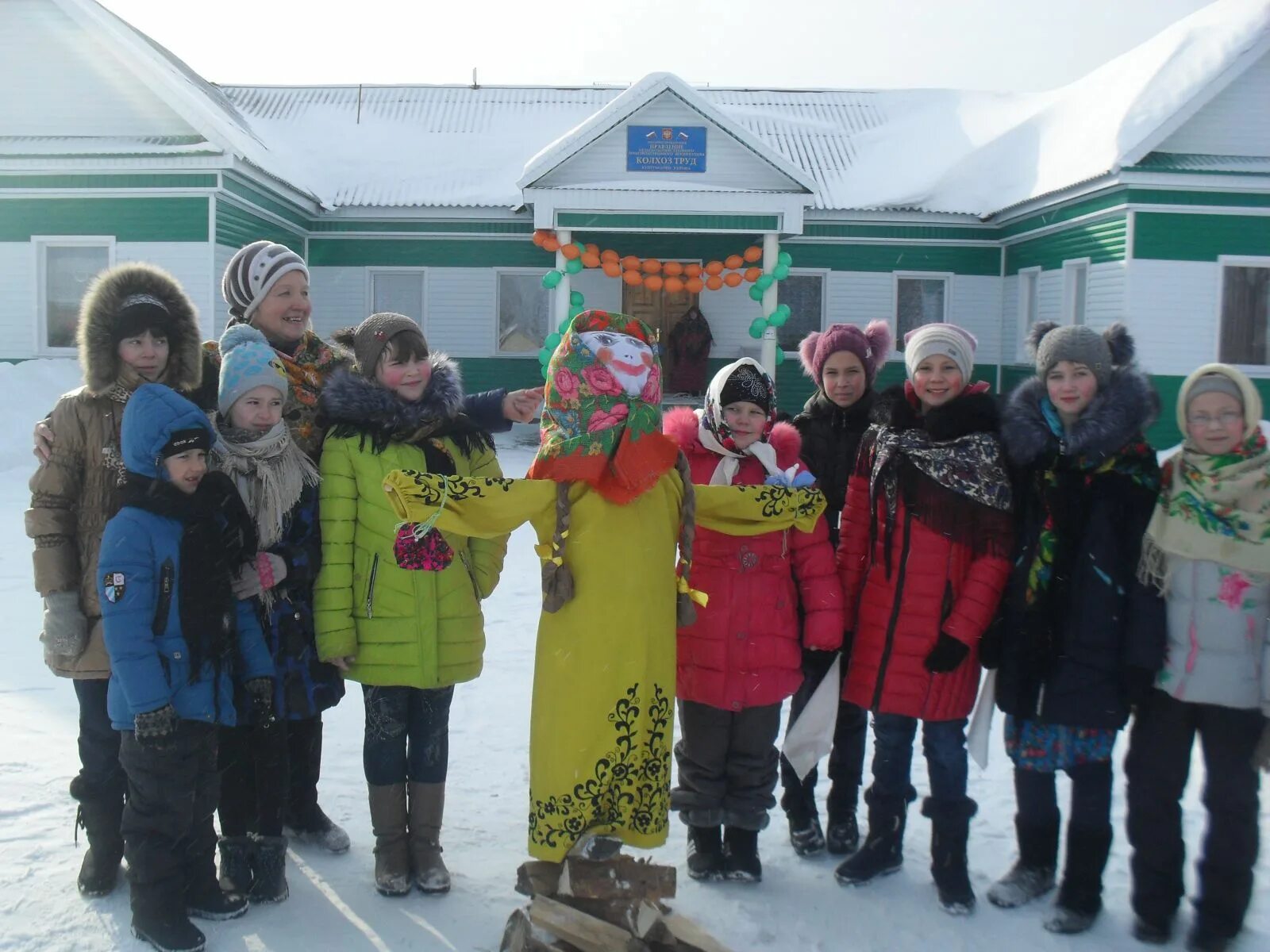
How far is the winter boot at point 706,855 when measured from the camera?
10.3 ft

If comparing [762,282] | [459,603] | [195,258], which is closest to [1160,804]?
[459,603]

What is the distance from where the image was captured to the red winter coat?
9.73 feet

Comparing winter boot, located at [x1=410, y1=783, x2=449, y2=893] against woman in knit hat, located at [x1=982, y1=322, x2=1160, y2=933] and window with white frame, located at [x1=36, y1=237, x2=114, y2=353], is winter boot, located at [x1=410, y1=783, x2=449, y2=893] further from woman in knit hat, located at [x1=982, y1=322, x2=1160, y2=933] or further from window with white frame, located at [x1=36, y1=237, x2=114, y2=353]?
window with white frame, located at [x1=36, y1=237, x2=114, y2=353]

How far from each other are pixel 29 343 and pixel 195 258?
8.45 feet

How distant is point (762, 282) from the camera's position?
524 inches

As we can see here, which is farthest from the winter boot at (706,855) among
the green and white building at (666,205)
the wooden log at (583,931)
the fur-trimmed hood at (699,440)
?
the green and white building at (666,205)

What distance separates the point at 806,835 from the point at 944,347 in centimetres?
158

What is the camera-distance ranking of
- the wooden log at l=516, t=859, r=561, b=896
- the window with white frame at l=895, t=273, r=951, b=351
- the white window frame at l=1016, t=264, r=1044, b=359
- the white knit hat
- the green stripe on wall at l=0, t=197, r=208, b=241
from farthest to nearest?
the window with white frame at l=895, t=273, r=951, b=351 < the white window frame at l=1016, t=264, r=1044, b=359 < the green stripe on wall at l=0, t=197, r=208, b=241 < the white knit hat < the wooden log at l=516, t=859, r=561, b=896

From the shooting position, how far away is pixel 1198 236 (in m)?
12.2

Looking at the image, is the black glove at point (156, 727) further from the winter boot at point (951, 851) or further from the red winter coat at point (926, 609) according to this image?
the winter boot at point (951, 851)

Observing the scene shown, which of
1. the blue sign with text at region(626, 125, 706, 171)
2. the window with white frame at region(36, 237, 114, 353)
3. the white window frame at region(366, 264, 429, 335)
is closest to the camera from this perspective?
the window with white frame at region(36, 237, 114, 353)

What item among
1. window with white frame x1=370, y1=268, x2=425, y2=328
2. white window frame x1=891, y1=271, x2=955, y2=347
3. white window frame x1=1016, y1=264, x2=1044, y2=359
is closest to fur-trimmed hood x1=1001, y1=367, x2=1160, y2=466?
white window frame x1=1016, y1=264, x2=1044, y2=359

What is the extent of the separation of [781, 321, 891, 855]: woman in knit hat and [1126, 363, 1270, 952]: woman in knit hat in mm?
865

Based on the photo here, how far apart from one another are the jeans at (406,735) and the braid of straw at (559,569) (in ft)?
1.92
